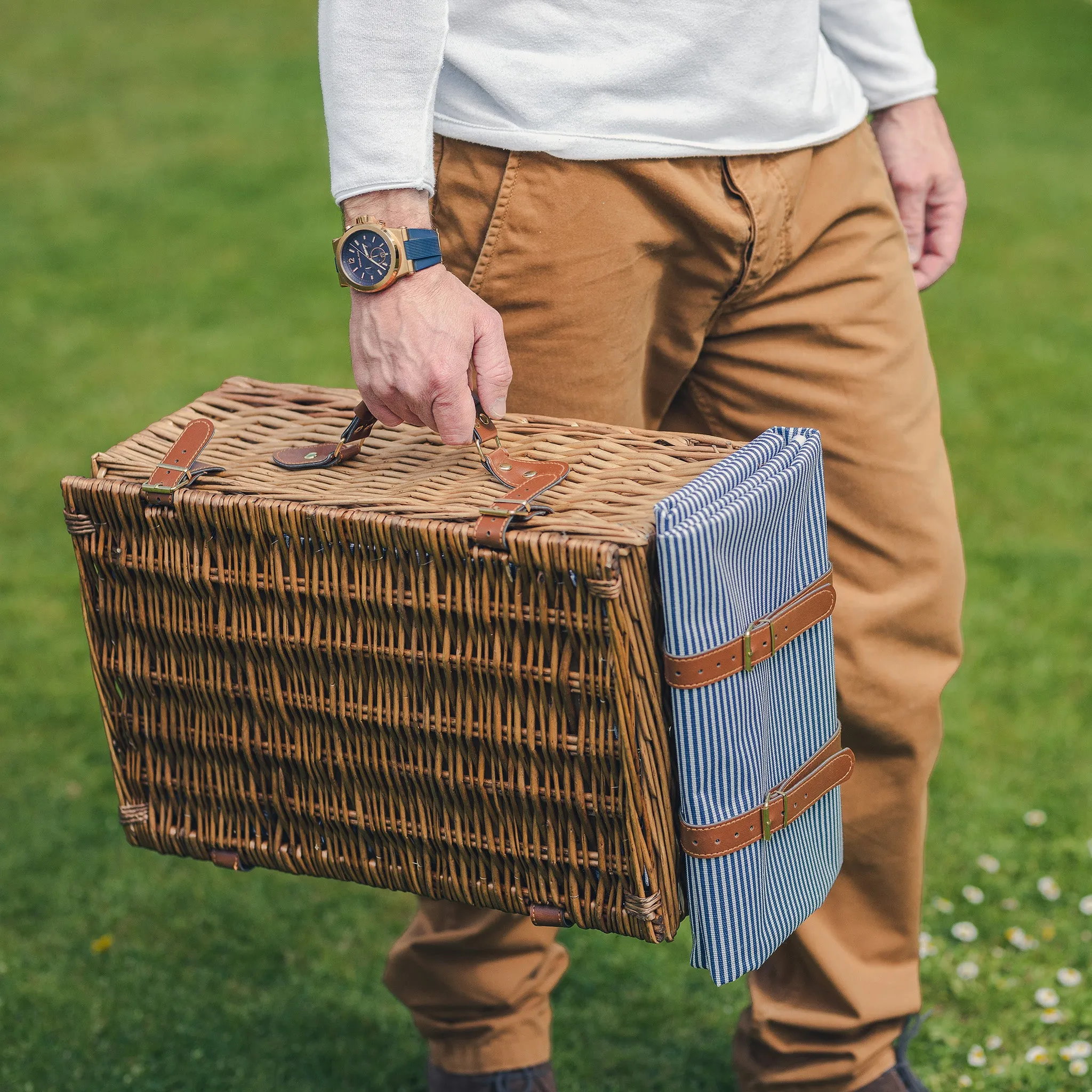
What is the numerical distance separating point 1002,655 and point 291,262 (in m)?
3.30

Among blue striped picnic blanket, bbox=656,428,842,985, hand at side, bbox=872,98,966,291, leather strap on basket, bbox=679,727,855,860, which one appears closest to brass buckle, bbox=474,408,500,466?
blue striped picnic blanket, bbox=656,428,842,985

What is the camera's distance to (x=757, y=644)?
140 centimetres

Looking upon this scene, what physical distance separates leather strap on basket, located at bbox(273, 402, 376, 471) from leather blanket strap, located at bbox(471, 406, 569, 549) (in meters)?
0.13

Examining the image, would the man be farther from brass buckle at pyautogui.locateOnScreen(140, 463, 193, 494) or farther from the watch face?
brass buckle at pyautogui.locateOnScreen(140, 463, 193, 494)

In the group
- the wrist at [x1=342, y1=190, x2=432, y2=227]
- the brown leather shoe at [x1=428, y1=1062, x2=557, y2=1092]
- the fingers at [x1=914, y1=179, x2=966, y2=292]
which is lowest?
the brown leather shoe at [x1=428, y1=1062, x2=557, y2=1092]

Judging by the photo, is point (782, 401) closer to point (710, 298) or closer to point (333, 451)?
point (710, 298)

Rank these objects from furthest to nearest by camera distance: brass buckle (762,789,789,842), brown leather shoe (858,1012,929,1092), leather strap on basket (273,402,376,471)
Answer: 1. brown leather shoe (858,1012,929,1092)
2. leather strap on basket (273,402,376,471)
3. brass buckle (762,789,789,842)

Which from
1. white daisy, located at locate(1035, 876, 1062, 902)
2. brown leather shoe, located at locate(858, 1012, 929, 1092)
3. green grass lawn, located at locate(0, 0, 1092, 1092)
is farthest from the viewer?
white daisy, located at locate(1035, 876, 1062, 902)

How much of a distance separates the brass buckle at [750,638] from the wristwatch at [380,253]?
482mm

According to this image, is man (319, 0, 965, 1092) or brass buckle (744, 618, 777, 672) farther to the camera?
man (319, 0, 965, 1092)

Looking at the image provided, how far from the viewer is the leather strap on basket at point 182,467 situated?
1516 millimetres

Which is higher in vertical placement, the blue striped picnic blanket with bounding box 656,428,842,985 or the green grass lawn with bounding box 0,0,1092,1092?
the blue striped picnic blanket with bounding box 656,428,842,985

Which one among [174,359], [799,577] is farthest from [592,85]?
[174,359]

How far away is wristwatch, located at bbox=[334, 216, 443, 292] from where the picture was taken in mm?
1475
